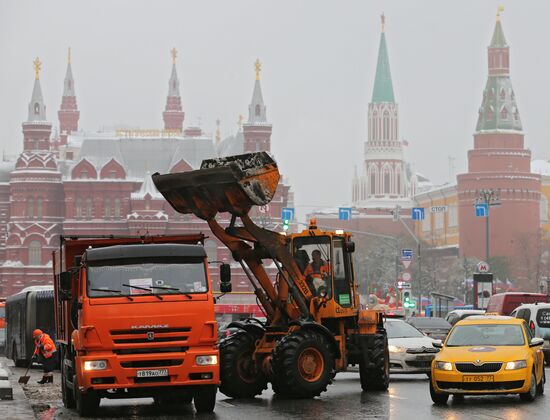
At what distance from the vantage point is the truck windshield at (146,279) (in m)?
20.6

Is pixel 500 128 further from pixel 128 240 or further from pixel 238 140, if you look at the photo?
pixel 128 240

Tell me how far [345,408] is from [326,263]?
3.45 metres

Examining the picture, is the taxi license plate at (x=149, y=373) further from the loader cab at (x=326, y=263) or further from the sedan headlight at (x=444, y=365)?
the loader cab at (x=326, y=263)

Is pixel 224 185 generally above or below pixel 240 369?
above

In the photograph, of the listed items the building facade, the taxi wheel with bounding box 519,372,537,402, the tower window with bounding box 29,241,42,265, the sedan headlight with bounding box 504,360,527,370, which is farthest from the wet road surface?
the tower window with bounding box 29,241,42,265

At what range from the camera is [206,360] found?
20.3m

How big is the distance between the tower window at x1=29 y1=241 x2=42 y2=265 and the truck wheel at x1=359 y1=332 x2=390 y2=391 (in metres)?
128

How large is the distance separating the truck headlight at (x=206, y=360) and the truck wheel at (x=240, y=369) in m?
3.55

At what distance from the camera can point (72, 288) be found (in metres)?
23.5

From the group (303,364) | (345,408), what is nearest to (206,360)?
(345,408)

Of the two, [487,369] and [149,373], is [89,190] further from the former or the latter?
[149,373]

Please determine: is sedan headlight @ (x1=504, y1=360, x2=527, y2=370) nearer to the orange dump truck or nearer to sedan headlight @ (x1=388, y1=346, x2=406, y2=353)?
the orange dump truck

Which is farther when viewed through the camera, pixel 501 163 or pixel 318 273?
pixel 501 163

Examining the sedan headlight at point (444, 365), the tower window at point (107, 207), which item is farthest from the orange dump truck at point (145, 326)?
the tower window at point (107, 207)
